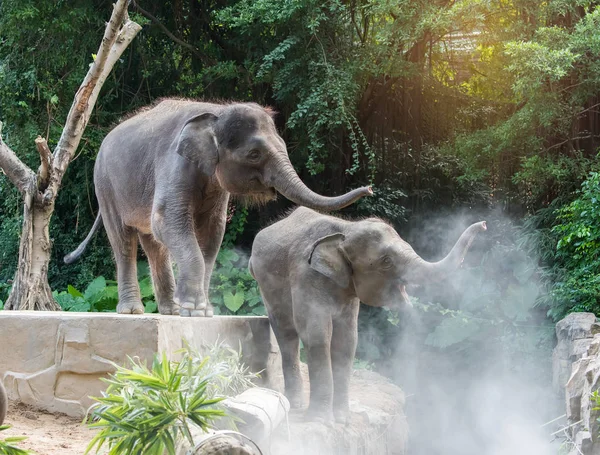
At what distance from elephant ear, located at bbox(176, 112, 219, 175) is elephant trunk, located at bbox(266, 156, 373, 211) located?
0.43 metres

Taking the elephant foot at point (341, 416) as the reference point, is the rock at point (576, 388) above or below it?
below

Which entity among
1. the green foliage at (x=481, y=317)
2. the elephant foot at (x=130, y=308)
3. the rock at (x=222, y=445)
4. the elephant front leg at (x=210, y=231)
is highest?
the elephant front leg at (x=210, y=231)

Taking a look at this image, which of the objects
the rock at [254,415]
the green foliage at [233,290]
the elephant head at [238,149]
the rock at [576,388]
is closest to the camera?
the rock at [254,415]

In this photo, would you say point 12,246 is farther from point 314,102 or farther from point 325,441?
point 325,441

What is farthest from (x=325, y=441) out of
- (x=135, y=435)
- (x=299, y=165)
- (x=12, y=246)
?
(x=12, y=246)

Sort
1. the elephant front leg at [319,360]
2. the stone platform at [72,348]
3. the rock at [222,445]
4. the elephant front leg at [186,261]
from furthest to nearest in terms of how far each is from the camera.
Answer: the elephant front leg at [319,360], the elephant front leg at [186,261], the stone platform at [72,348], the rock at [222,445]

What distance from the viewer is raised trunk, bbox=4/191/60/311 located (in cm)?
845

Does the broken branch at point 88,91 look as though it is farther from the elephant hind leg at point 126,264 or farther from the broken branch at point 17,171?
the elephant hind leg at point 126,264

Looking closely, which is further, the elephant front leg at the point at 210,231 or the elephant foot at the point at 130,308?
the elephant foot at the point at 130,308

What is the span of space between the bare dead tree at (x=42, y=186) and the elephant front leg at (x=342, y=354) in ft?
12.5

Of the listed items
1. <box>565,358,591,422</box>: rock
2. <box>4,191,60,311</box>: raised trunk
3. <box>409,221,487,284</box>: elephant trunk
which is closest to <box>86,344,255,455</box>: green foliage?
<box>409,221,487,284</box>: elephant trunk

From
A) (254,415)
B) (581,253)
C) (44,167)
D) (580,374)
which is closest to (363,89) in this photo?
(581,253)

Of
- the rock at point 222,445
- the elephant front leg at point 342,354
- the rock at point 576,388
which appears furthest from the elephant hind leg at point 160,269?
the rock at point 576,388

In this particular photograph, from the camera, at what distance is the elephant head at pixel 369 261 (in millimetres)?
5844
